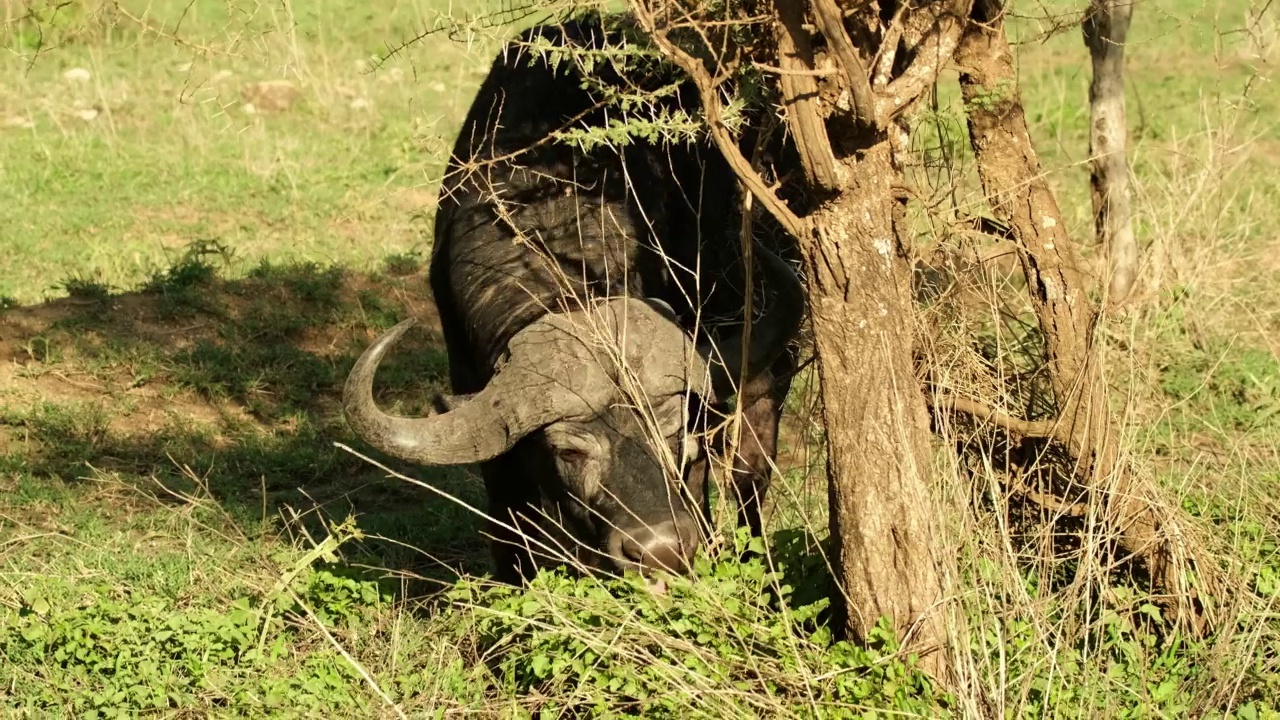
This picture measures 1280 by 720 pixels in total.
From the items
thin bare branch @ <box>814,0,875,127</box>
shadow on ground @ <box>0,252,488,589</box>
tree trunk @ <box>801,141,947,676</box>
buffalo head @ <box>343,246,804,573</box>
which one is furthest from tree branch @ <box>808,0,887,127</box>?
shadow on ground @ <box>0,252,488,589</box>

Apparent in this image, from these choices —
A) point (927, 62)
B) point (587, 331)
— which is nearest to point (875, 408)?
point (927, 62)

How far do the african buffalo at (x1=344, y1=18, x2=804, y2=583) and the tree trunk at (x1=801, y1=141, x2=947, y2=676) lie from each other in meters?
0.53

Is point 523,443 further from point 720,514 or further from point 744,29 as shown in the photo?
point 744,29

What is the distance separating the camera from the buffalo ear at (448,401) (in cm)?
399

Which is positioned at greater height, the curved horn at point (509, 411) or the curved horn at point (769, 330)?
the curved horn at point (769, 330)

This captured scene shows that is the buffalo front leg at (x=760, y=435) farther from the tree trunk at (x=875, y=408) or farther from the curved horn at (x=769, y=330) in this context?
the tree trunk at (x=875, y=408)

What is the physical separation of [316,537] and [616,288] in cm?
166

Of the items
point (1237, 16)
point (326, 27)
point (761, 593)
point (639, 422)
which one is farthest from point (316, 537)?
point (1237, 16)

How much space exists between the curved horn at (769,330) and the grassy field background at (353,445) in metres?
0.33

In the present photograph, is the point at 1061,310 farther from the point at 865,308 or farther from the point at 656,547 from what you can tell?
the point at 656,547

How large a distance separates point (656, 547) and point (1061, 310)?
1.25 metres

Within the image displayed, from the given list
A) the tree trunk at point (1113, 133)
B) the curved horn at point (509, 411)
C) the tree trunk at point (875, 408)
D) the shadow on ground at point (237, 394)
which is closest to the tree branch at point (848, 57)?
the tree trunk at point (875, 408)

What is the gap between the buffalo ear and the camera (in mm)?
3992

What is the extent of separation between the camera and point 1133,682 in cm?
354
